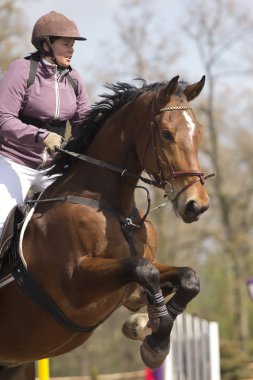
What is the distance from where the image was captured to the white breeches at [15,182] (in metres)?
5.95

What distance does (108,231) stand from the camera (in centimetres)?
542

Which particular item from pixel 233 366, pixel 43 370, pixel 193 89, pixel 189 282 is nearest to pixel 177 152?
pixel 193 89

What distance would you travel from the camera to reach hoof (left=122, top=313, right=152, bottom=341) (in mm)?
5727

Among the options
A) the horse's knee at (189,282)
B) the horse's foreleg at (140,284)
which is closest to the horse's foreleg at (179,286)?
the horse's knee at (189,282)

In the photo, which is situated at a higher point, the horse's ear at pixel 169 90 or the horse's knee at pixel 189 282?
the horse's ear at pixel 169 90

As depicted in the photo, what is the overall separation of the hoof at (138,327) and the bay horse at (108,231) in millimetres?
10

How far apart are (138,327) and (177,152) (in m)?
1.43

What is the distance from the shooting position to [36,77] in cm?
593

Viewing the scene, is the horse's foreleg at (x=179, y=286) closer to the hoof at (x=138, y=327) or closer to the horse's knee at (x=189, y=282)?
the horse's knee at (x=189, y=282)

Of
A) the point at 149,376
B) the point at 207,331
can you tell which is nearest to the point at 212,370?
the point at 207,331

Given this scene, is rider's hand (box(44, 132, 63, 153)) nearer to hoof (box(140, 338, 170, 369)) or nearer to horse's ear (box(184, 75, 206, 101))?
horse's ear (box(184, 75, 206, 101))

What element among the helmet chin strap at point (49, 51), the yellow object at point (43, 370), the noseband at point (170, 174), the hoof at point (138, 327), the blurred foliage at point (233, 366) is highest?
the helmet chin strap at point (49, 51)

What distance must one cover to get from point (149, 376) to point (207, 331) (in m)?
2.73

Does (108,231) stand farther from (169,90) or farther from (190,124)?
(169,90)
